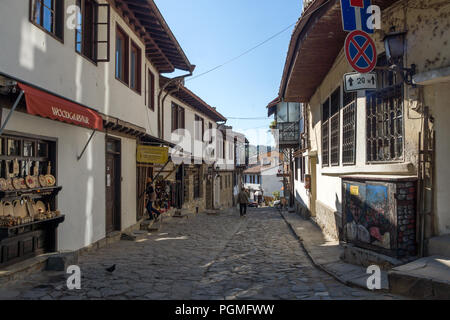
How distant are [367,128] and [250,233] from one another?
576 cm

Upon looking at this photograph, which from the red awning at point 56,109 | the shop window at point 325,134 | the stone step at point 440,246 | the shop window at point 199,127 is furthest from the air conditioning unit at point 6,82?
the shop window at point 199,127

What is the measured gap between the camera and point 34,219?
575 cm

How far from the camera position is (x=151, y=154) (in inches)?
432

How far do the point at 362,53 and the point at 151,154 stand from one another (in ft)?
23.4

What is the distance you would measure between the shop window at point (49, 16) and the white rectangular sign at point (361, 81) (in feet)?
17.3

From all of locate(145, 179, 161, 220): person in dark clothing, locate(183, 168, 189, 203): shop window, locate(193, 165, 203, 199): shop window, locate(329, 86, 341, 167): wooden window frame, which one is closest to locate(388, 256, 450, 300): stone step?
locate(329, 86, 341, 167): wooden window frame

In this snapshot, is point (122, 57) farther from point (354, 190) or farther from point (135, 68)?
point (354, 190)

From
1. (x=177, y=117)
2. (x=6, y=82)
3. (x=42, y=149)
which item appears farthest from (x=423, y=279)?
(x=177, y=117)

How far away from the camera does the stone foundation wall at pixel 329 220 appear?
29.3 ft

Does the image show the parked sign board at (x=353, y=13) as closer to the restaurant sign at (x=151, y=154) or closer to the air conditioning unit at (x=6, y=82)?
the air conditioning unit at (x=6, y=82)
